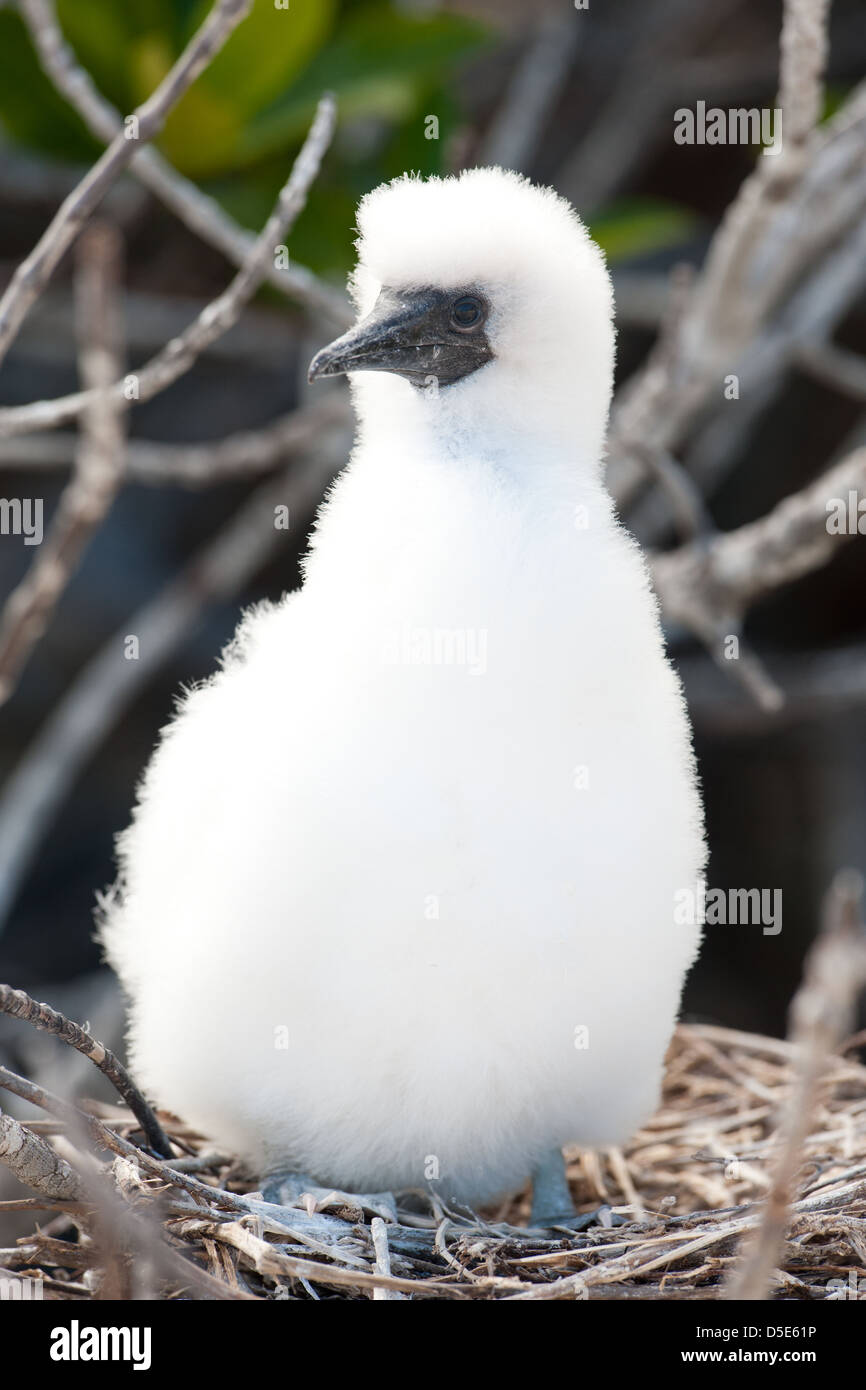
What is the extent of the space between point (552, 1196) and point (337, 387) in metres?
2.72

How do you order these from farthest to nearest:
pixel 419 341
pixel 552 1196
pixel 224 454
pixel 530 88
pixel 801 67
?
1. pixel 530 88
2. pixel 224 454
3. pixel 801 67
4. pixel 552 1196
5. pixel 419 341

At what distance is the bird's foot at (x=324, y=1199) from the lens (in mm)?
2742

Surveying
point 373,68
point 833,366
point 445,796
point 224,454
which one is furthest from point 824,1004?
point 373,68

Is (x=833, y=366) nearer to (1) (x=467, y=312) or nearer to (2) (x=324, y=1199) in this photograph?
(1) (x=467, y=312)

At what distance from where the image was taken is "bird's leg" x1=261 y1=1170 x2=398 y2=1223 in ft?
9.02

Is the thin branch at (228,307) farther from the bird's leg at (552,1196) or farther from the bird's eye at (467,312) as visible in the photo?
the bird's leg at (552,1196)

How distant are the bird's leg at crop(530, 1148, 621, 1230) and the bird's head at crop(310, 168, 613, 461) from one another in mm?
1444

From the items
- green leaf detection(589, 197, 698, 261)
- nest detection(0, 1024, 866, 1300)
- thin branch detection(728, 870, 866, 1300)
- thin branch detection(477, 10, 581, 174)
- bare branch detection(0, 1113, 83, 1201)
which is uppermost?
thin branch detection(477, 10, 581, 174)

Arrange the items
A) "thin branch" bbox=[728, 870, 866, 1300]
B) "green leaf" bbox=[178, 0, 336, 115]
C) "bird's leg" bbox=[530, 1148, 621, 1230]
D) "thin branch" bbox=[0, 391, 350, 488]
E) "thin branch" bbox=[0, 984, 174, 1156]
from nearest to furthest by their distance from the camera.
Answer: "thin branch" bbox=[728, 870, 866, 1300]
"thin branch" bbox=[0, 984, 174, 1156]
"bird's leg" bbox=[530, 1148, 621, 1230]
"thin branch" bbox=[0, 391, 350, 488]
"green leaf" bbox=[178, 0, 336, 115]

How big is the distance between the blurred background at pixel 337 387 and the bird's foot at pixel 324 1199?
4.30 feet

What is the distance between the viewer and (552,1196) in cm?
308

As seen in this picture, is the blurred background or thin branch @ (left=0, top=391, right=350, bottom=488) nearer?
thin branch @ (left=0, top=391, right=350, bottom=488)

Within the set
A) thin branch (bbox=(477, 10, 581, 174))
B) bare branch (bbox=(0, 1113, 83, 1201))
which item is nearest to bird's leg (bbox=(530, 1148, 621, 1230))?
bare branch (bbox=(0, 1113, 83, 1201))

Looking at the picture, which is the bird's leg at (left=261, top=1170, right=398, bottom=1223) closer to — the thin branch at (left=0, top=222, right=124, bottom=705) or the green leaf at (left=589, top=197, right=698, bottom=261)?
the thin branch at (left=0, top=222, right=124, bottom=705)
